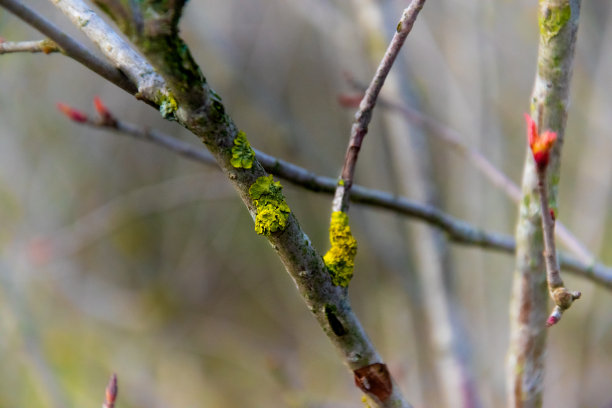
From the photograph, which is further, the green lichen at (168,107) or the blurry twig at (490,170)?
the blurry twig at (490,170)

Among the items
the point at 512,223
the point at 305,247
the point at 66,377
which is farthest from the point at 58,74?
the point at 305,247

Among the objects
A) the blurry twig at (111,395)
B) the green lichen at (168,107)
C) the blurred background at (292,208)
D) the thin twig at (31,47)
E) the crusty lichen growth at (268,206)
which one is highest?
the blurred background at (292,208)

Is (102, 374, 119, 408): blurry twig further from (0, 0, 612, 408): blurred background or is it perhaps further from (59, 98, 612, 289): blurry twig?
(0, 0, 612, 408): blurred background

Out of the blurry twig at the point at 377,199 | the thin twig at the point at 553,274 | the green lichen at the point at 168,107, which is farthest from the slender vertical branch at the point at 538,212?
the green lichen at the point at 168,107

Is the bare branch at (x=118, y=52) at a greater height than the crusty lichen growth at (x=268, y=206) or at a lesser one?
greater

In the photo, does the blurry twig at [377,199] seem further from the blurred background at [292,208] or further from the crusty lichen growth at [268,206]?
the blurred background at [292,208]

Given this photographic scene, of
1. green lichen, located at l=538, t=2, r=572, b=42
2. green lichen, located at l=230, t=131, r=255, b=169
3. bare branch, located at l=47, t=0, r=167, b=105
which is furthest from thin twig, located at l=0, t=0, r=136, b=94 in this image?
green lichen, located at l=538, t=2, r=572, b=42

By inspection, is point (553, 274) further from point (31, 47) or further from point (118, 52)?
point (31, 47)
